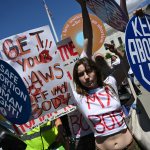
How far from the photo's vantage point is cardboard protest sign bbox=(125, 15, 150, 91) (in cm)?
340

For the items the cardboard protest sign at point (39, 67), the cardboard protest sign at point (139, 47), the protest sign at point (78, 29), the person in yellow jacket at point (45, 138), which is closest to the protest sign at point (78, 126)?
the cardboard protest sign at point (39, 67)

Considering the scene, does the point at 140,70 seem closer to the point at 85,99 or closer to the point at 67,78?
the point at 85,99

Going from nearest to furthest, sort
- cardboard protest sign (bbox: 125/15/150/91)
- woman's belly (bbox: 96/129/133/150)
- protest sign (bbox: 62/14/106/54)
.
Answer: woman's belly (bbox: 96/129/133/150), cardboard protest sign (bbox: 125/15/150/91), protest sign (bbox: 62/14/106/54)

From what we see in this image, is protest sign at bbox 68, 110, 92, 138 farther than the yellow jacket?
No

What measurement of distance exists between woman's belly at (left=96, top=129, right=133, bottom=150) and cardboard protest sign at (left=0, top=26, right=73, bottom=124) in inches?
32.5

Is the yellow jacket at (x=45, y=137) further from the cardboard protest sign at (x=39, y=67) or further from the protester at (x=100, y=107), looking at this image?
the protester at (x=100, y=107)

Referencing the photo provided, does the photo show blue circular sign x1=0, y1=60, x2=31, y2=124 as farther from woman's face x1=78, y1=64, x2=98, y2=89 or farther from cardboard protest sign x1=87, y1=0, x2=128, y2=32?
cardboard protest sign x1=87, y1=0, x2=128, y2=32

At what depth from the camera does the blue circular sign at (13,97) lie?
313 cm

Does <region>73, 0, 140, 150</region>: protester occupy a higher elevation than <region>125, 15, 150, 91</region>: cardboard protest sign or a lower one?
lower

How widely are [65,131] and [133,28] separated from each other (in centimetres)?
125

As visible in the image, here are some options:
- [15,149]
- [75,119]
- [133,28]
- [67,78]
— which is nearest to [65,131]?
[75,119]

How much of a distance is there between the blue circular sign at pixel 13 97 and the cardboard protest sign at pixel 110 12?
4.00 feet

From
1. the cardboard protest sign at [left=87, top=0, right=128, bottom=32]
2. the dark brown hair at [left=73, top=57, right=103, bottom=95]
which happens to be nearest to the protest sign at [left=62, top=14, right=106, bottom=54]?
the cardboard protest sign at [left=87, top=0, right=128, bottom=32]

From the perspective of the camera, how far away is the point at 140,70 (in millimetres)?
3453
